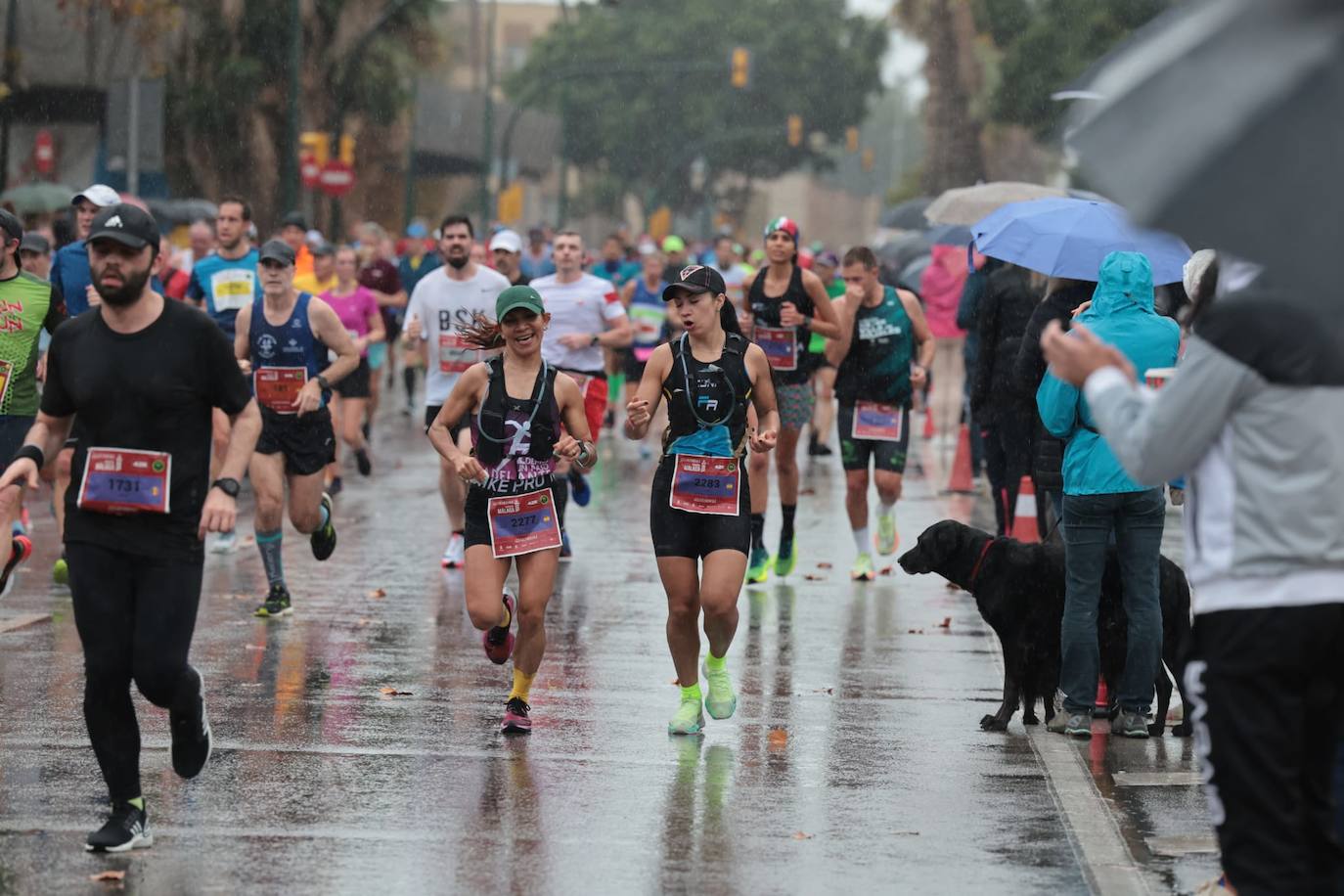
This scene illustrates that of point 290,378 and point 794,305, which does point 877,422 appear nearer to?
A: point 794,305

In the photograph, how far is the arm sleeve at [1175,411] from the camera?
456 cm

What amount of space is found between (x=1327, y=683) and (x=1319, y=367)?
702mm

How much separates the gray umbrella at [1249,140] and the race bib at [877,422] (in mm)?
8511

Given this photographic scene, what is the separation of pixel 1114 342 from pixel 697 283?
1705mm

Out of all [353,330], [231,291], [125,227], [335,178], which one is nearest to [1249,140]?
[125,227]

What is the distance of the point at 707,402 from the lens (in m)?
8.52

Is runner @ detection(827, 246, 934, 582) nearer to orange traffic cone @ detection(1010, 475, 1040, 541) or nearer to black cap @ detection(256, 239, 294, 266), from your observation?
orange traffic cone @ detection(1010, 475, 1040, 541)

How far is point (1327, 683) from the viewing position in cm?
455

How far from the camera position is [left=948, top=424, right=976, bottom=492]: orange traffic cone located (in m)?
17.9

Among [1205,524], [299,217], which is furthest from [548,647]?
[299,217]

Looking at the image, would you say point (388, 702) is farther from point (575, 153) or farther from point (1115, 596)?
point (575, 153)

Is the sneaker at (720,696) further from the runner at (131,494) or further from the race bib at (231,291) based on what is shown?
the race bib at (231,291)

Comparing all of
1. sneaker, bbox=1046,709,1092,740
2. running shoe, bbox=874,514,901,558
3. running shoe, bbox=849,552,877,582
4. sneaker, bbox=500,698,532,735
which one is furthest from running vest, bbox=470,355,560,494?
running shoe, bbox=874,514,901,558

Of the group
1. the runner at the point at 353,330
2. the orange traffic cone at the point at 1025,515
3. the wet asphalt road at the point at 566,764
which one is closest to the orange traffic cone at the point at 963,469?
the runner at the point at 353,330
